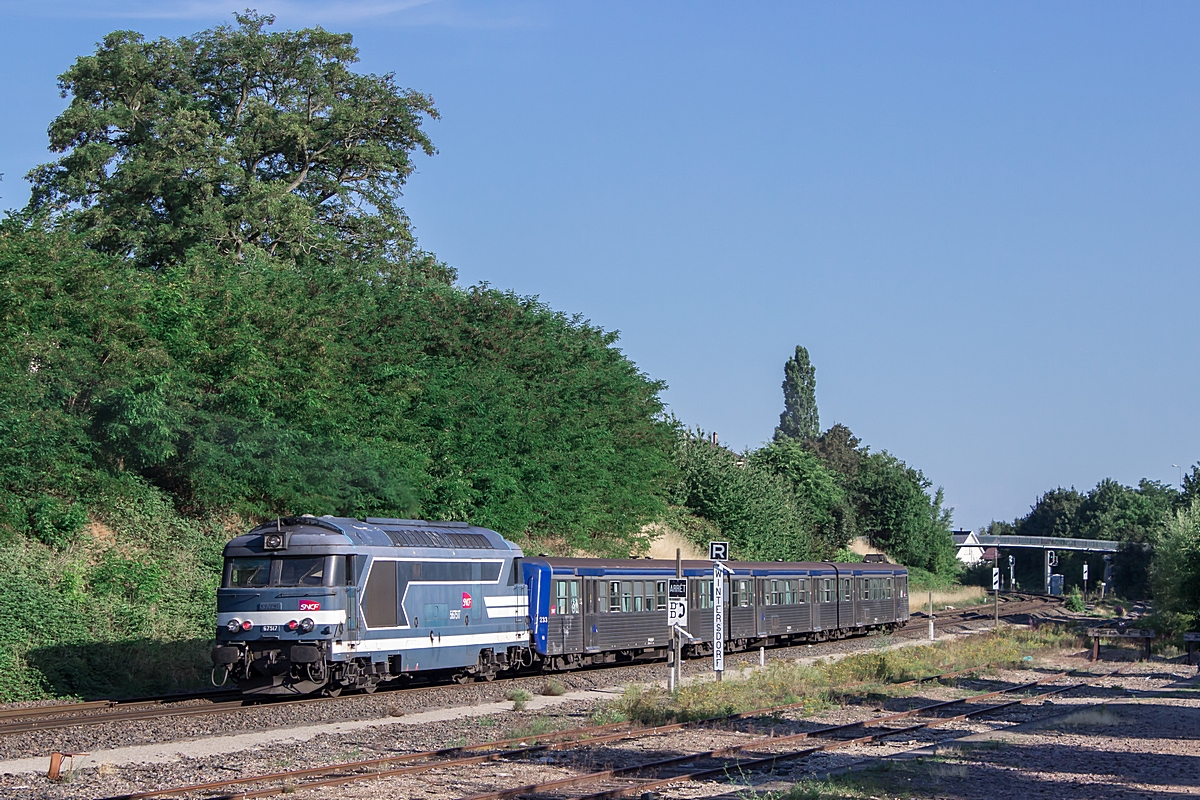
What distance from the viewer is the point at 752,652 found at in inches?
1539

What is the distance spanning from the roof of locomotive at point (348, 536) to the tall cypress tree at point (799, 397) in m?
121

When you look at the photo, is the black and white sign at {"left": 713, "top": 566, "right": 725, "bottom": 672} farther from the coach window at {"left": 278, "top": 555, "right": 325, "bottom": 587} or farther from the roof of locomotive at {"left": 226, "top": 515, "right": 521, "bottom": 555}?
the coach window at {"left": 278, "top": 555, "right": 325, "bottom": 587}

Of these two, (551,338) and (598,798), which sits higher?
(551,338)

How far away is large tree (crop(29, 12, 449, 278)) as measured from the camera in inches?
1763

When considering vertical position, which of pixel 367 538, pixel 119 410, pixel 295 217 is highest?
pixel 295 217

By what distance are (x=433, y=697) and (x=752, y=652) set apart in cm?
1747

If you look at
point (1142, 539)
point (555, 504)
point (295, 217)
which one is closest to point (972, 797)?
point (555, 504)

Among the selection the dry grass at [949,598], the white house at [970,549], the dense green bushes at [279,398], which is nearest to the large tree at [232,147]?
the dense green bushes at [279,398]

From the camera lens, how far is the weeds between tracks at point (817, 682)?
22141mm

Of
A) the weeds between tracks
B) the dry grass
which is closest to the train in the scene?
the weeds between tracks

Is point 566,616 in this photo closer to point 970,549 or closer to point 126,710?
point 126,710

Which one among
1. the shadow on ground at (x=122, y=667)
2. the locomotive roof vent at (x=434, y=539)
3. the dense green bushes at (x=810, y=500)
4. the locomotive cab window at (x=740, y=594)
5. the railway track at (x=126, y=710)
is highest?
the dense green bushes at (x=810, y=500)

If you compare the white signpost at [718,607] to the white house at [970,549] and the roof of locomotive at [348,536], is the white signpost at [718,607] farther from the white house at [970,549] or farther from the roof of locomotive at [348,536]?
the white house at [970,549]

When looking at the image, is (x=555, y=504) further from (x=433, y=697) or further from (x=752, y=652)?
(x=433, y=697)
